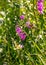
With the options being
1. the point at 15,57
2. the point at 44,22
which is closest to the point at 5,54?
the point at 15,57

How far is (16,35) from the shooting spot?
279cm

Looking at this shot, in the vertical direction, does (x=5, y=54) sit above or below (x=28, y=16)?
below

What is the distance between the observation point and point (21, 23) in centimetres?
278

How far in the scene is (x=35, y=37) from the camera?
9.10ft

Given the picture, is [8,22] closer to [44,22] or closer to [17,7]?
[17,7]

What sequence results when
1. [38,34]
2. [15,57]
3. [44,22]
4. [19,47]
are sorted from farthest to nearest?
[44,22], [38,34], [15,57], [19,47]

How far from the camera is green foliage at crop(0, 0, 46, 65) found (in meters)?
2.51

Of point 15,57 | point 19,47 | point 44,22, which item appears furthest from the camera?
point 44,22

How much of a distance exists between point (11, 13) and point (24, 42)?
14.3 inches

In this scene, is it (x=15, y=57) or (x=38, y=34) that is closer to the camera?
(x=15, y=57)

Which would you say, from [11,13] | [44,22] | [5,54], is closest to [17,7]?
[11,13]

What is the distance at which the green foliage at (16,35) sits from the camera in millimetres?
2514

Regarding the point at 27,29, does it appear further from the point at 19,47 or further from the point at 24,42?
the point at 19,47

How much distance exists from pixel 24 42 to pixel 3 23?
320mm
